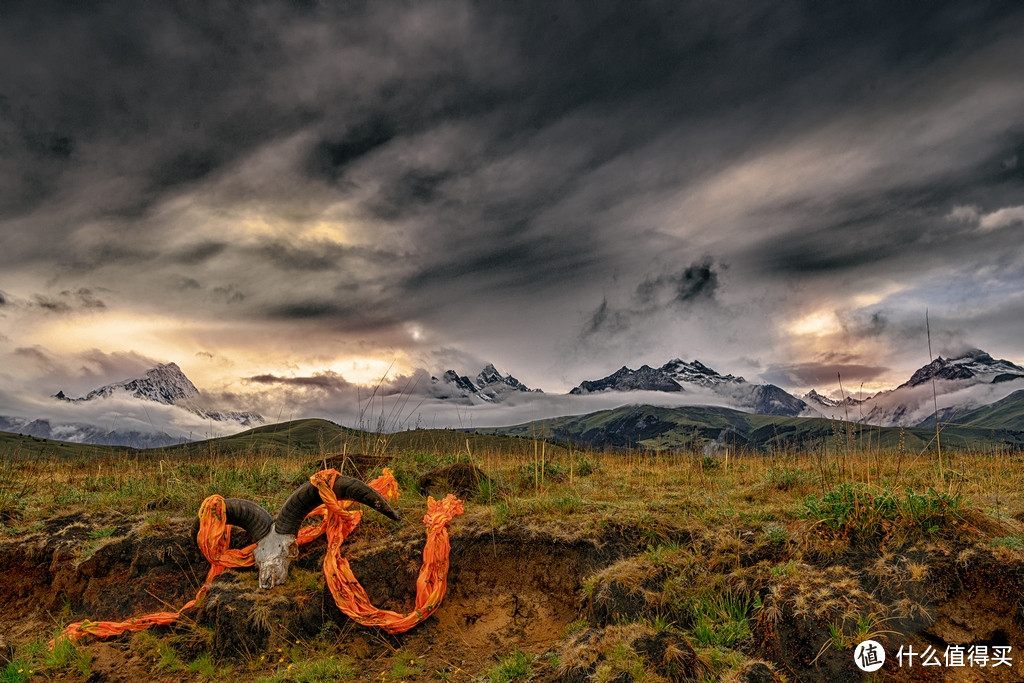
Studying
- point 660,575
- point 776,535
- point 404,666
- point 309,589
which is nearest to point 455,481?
point 309,589

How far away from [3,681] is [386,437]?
9729 mm

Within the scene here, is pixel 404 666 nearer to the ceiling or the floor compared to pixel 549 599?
nearer to the floor

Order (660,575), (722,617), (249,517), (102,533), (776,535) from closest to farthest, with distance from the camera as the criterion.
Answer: (722,617) < (660,575) < (776,535) < (249,517) < (102,533)

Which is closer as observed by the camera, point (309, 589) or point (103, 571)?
point (309, 589)

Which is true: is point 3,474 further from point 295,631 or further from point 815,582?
point 815,582

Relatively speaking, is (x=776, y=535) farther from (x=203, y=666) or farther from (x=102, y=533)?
(x=102, y=533)

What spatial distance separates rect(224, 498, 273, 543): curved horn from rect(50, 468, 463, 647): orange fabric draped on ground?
0.43 feet

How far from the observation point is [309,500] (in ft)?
30.8

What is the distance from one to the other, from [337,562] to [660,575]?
5.08 metres

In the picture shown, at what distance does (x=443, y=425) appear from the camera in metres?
17.1

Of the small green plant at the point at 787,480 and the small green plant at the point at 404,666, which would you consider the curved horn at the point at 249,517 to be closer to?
the small green plant at the point at 404,666

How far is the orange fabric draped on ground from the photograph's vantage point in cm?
842

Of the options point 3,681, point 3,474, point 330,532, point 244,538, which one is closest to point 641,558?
point 330,532

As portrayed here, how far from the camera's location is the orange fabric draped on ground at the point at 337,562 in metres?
8.42
